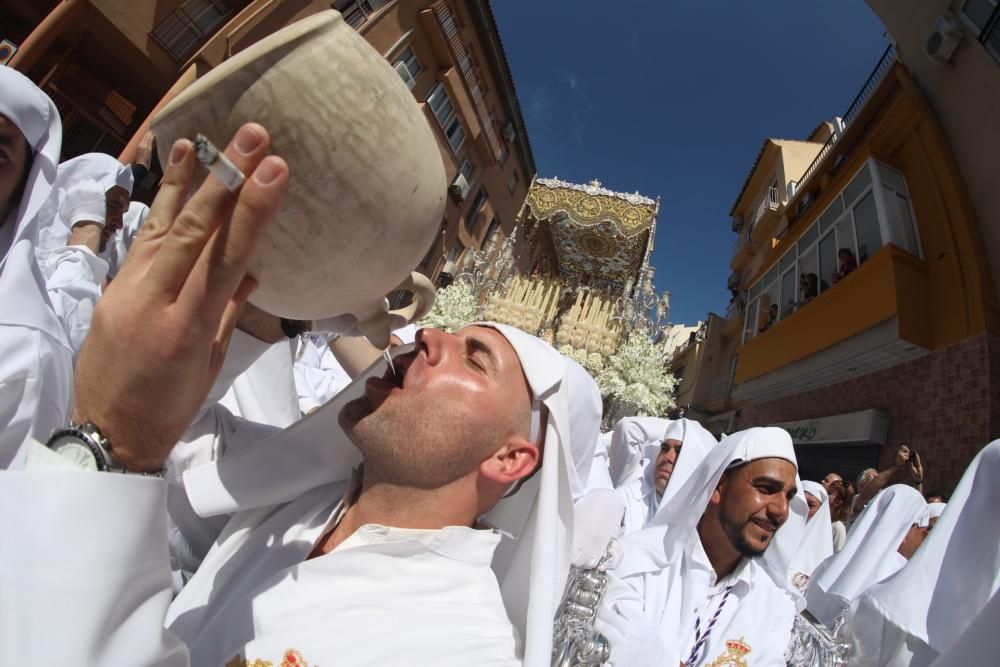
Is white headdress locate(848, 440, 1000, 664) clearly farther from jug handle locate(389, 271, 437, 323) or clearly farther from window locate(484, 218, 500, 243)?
window locate(484, 218, 500, 243)

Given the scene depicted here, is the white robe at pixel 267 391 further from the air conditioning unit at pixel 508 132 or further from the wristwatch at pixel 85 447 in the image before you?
the air conditioning unit at pixel 508 132

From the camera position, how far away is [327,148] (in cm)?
79

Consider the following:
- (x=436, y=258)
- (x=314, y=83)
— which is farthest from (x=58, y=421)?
(x=436, y=258)

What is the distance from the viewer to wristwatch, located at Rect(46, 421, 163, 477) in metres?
0.71

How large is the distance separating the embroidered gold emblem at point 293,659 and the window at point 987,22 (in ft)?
39.4

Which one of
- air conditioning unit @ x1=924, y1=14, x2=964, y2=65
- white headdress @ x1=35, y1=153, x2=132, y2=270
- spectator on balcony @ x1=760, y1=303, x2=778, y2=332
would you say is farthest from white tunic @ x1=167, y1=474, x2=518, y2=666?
spectator on balcony @ x1=760, y1=303, x2=778, y2=332

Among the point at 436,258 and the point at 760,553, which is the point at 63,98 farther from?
the point at 760,553

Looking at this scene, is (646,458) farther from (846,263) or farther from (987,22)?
(987,22)

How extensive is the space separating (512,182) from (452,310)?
45.8 ft

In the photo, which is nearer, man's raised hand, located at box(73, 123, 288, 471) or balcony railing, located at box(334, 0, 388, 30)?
man's raised hand, located at box(73, 123, 288, 471)

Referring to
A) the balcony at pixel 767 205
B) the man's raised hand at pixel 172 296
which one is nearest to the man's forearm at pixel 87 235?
the man's raised hand at pixel 172 296

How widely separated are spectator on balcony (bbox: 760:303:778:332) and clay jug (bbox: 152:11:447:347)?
48.1ft

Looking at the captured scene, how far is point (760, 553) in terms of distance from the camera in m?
2.87

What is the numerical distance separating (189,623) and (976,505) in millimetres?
3130
